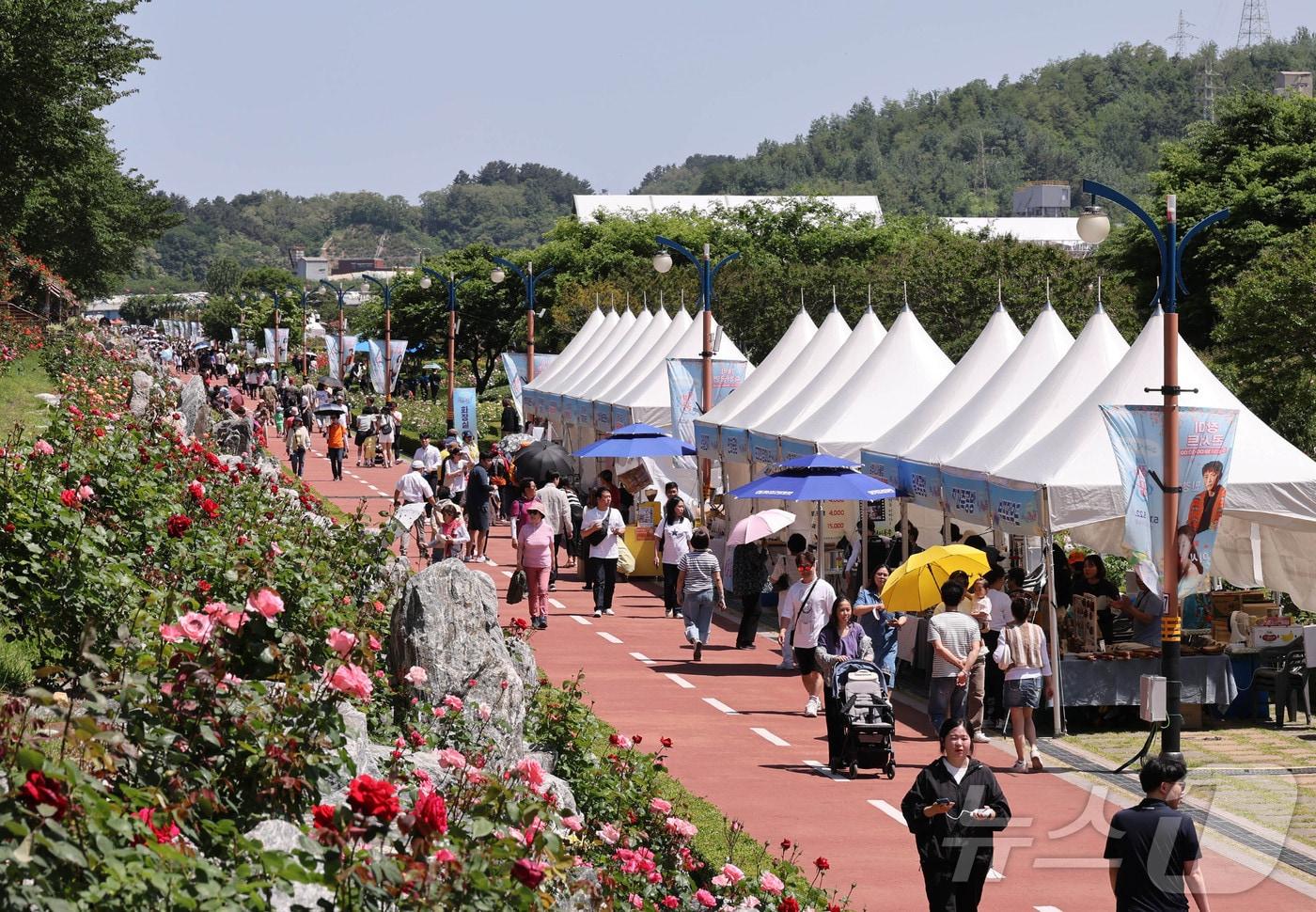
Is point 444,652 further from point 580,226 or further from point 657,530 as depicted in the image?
point 580,226

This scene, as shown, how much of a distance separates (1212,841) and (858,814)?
2644 mm

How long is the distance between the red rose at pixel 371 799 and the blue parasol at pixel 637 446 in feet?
75.0

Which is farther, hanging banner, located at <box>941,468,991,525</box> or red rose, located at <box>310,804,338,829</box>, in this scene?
hanging banner, located at <box>941,468,991,525</box>

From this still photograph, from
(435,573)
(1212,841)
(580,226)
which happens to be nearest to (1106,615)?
(1212,841)

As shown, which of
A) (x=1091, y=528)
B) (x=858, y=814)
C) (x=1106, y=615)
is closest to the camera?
(x=858, y=814)

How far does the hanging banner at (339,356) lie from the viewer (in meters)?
72.1

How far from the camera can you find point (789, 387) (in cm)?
2711

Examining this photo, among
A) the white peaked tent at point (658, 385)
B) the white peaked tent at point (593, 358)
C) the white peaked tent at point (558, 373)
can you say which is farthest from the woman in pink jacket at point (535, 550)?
the white peaked tent at point (558, 373)

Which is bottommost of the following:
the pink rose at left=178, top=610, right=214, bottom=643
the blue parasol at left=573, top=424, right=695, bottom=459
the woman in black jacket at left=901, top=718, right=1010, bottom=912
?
the woman in black jacket at left=901, top=718, right=1010, bottom=912

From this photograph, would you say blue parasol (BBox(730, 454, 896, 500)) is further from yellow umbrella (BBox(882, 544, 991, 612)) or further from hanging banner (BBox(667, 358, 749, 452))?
hanging banner (BBox(667, 358, 749, 452))

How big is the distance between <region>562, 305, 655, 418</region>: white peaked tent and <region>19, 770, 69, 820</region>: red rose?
1255 inches

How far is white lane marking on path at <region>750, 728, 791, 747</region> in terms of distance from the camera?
1614 cm

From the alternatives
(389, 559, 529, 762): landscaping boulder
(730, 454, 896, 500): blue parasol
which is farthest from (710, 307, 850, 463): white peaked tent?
(389, 559, 529, 762): landscaping boulder

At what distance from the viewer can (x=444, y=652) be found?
12.4 metres
